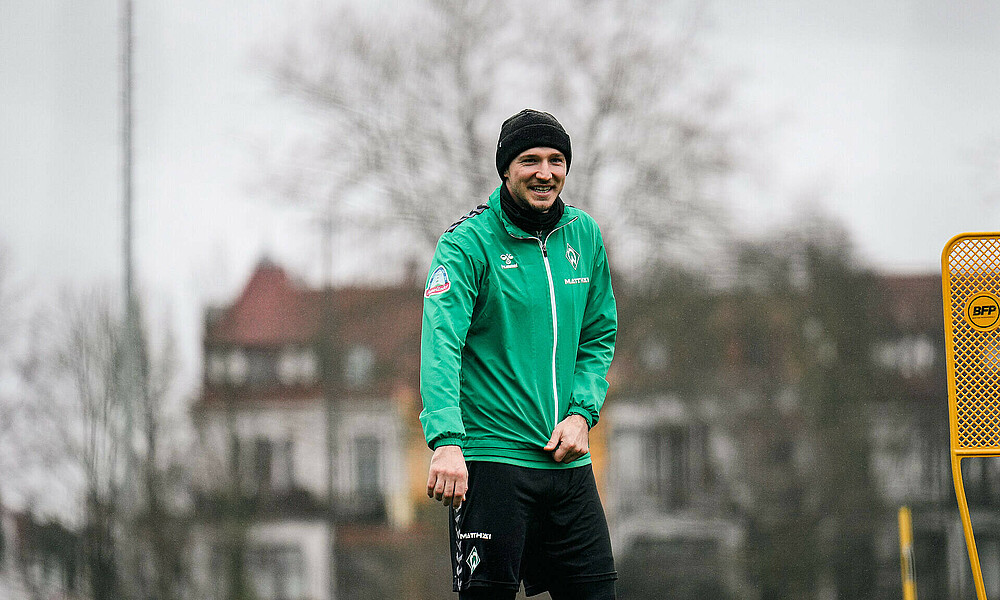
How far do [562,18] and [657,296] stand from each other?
2.59 m

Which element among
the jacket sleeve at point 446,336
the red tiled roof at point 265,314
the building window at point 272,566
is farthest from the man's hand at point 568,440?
the building window at point 272,566

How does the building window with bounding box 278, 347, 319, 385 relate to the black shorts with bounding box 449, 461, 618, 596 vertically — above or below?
above

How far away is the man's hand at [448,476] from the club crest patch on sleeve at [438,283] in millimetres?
339

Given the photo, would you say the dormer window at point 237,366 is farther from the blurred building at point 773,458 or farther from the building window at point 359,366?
the blurred building at point 773,458

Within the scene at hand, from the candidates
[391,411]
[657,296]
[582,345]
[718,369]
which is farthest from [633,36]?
[582,345]

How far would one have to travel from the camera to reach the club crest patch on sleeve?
6.99ft

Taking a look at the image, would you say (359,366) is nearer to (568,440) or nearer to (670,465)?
(670,465)

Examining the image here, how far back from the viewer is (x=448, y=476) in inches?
77.0

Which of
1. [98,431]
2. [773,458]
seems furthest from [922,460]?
[98,431]

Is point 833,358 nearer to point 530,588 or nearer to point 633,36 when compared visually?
point 633,36

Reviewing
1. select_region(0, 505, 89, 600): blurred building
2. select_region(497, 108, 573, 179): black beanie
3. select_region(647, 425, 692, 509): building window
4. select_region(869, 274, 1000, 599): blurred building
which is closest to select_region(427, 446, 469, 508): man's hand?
select_region(497, 108, 573, 179): black beanie

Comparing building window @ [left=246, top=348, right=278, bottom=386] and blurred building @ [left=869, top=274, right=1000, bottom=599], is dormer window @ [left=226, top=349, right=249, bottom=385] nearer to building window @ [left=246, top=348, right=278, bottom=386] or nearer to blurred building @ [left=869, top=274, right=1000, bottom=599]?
building window @ [left=246, top=348, right=278, bottom=386]

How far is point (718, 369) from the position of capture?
9.04 metres

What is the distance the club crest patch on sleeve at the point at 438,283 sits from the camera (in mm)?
2131
